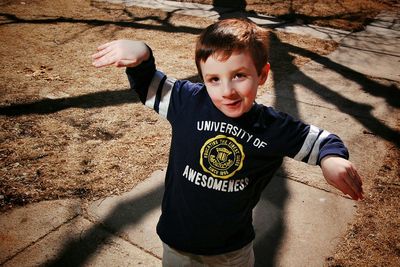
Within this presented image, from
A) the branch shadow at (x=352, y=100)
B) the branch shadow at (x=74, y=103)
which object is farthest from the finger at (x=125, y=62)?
the branch shadow at (x=352, y=100)

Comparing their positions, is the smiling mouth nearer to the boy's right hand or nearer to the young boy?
the young boy

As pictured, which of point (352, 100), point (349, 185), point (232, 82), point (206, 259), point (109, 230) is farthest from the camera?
point (352, 100)

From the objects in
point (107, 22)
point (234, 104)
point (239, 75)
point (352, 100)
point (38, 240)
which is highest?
point (239, 75)

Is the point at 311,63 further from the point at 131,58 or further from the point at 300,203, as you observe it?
the point at 131,58

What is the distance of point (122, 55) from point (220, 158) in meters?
0.59

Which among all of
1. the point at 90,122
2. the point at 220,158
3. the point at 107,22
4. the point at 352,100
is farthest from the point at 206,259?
the point at 107,22

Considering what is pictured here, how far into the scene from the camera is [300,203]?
2625 mm

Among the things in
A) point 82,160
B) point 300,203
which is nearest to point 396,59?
point 300,203

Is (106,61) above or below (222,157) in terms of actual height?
above

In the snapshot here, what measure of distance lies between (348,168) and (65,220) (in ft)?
6.40

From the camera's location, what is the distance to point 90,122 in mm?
3553

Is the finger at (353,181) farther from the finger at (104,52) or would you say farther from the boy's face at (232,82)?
the finger at (104,52)

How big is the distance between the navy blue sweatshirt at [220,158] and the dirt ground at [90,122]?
1.15 meters

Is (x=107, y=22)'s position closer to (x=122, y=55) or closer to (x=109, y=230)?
(x=109, y=230)
